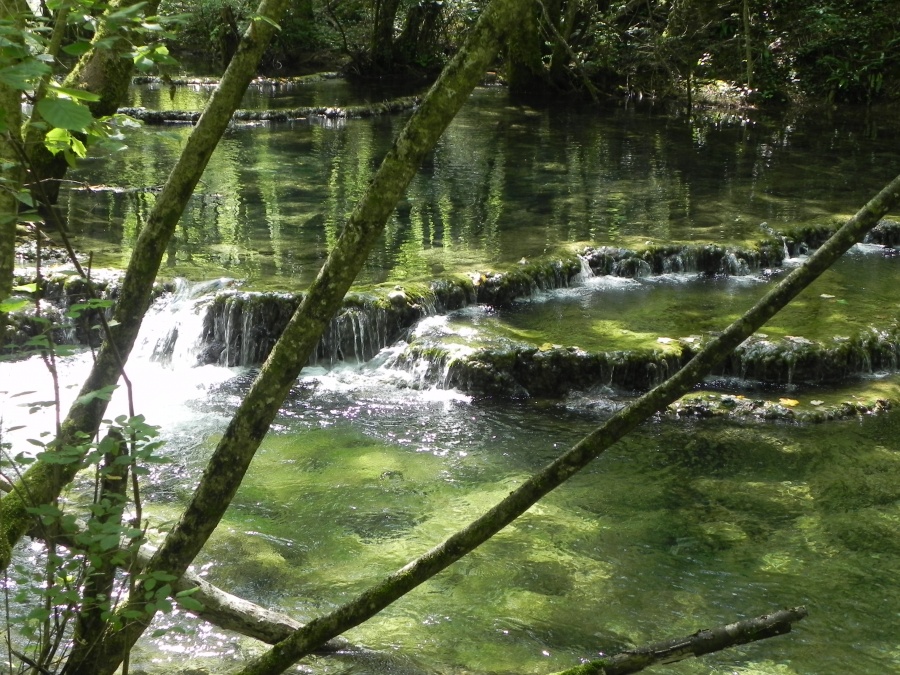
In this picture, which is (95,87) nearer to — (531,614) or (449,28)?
(531,614)

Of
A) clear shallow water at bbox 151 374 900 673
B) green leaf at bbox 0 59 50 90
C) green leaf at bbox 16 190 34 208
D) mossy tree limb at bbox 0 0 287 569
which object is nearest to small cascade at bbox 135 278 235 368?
clear shallow water at bbox 151 374 900 673

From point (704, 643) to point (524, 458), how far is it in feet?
13.5

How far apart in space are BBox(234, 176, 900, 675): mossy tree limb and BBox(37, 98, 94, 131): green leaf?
4.27ft

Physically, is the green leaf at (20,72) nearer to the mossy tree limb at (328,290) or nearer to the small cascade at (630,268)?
the mossy tree limb at (328,290)

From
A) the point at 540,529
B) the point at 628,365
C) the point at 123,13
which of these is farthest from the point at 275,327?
the point at 123,13

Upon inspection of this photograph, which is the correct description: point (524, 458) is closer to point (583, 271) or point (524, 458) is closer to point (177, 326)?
point (177, 326)

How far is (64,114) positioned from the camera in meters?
1.64

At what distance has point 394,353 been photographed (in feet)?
26.9

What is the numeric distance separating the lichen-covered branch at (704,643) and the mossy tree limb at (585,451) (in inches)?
17.8

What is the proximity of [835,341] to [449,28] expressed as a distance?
1958 centimetres

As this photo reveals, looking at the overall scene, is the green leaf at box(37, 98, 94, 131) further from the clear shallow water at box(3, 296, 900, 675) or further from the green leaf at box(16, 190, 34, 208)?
the clear shallow water at box(3, 296, 900, 675)

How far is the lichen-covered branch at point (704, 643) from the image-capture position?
2285 mm

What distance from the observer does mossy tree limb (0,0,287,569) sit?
253cm

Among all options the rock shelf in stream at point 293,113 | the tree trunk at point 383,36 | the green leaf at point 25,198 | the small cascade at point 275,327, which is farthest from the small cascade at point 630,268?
the tree trunk at point 383,36
